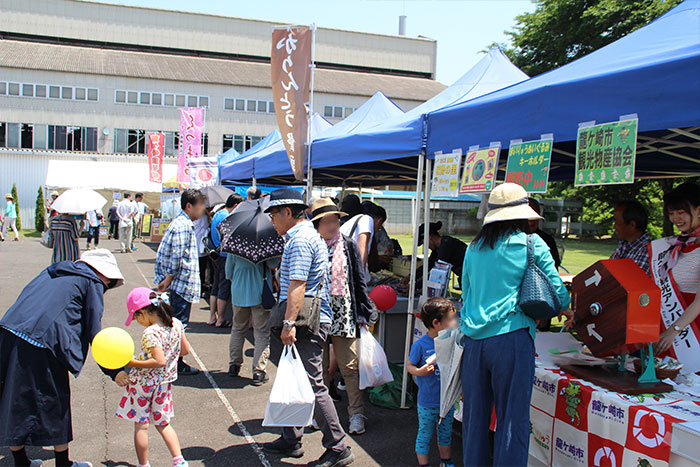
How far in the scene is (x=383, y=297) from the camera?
4824 millimetres

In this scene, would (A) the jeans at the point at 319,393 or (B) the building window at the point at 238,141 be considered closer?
(A) the jeans at the point at 319,393

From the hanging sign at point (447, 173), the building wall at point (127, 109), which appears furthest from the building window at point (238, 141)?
the hanging sign at point (447, 173)

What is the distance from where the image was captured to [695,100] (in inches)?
94.5

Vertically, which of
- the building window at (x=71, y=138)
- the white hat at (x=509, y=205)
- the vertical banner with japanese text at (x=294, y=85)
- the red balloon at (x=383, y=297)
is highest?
the building window at (x=71, y=138)

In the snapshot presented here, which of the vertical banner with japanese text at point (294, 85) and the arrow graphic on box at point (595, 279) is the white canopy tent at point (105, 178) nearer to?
the vertical banner with japanese text at point (294, 85)

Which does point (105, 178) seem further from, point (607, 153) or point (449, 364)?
point (607, 153)

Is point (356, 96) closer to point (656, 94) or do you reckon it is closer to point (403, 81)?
point (403, 81)

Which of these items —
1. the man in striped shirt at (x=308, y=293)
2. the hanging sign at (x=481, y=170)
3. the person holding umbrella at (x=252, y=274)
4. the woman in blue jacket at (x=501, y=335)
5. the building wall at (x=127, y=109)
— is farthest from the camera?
the building wall at (x=127, y=109)

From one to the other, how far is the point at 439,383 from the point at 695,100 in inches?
84.4

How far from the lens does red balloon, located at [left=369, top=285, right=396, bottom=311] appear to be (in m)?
4.81

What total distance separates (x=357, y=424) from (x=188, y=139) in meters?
12.1

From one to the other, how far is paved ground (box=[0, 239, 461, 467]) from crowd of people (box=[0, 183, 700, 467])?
23 centimetres

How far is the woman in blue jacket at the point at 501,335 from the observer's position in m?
2.58

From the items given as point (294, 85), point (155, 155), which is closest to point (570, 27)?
point (155, 155)
